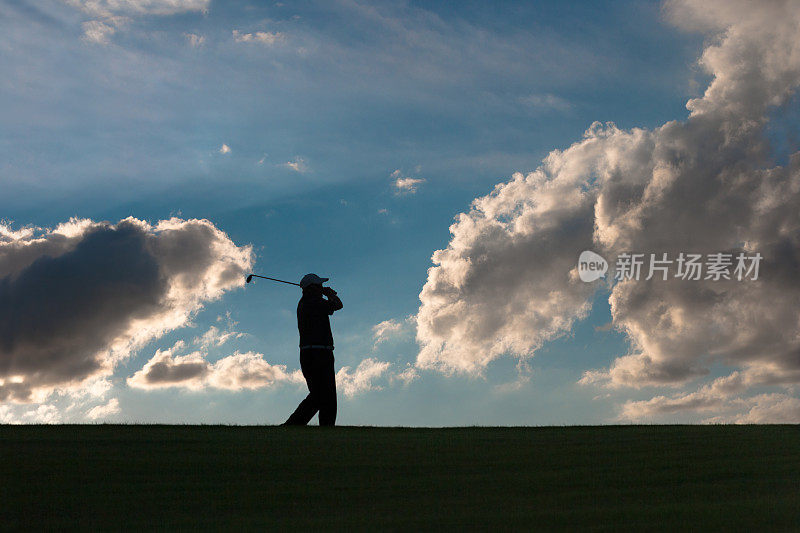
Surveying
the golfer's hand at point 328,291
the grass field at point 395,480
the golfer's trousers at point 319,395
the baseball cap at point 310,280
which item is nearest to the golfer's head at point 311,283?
the baseball cap at point 310,280

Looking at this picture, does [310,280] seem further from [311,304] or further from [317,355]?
[317,355]

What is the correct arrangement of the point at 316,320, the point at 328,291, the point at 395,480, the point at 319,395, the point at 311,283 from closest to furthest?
the point at 395,480
the point at 319,395
the point at 316,320
the point at 328,291
the point at 311,283

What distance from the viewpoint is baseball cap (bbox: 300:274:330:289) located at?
16.8 meters

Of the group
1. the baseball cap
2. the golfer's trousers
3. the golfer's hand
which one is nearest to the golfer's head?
the baseball cap

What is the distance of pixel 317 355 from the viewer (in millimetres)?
16297

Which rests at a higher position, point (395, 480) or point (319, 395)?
point (319, 395)

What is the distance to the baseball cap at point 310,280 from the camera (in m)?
16.8

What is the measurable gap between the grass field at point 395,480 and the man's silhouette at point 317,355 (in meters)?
3.40

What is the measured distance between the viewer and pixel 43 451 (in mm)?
10375

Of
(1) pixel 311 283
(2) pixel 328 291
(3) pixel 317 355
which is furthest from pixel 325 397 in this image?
(1) pixel 311 283

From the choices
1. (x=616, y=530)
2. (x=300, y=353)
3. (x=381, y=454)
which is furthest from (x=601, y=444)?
(x=300, y=353)

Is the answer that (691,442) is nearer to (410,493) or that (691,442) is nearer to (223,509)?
(410,493)

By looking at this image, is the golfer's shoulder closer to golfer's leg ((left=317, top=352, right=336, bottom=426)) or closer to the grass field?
golfer's leg ((left=317, top=352, right=336, bottom=426))

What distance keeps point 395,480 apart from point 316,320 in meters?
7.76
